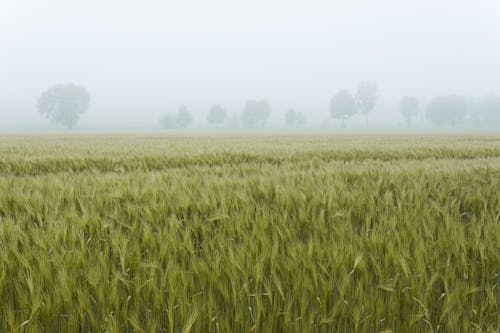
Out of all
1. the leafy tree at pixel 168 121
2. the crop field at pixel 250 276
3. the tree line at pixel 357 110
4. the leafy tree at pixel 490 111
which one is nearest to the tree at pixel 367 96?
the tree line at pixel 357 110

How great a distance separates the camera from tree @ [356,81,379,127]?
130 m

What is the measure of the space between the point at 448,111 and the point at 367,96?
97.4 ft

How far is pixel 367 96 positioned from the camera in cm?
13175

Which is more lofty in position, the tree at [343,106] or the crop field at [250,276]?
the tree at [343,106]

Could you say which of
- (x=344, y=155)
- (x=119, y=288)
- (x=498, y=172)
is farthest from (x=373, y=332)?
(x=344, y=155)

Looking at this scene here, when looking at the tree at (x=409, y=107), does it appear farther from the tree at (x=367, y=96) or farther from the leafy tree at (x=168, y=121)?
the leafy tree at (x=168, y=121)

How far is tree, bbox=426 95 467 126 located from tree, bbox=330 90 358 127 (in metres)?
29.2

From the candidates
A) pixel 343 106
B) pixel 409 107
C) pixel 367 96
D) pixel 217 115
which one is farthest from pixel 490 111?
pixel 217 115

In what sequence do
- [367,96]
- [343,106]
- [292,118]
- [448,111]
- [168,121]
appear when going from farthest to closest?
[367,96]
[292,118]
[343,106]
[448,111]
[168,121]

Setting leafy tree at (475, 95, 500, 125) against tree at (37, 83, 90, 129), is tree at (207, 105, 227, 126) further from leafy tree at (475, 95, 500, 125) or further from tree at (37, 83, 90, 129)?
leafy tree at (475, 95, 500, 125)

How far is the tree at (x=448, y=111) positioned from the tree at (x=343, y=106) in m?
29.2

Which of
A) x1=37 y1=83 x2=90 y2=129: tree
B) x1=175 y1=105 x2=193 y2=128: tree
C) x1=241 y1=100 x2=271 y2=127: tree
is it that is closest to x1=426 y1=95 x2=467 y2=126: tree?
x1=241 y1=100 x2=271 y2=127: tree

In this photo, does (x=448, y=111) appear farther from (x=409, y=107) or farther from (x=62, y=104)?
(x=62, y=104)

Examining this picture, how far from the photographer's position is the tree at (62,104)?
301 feet
